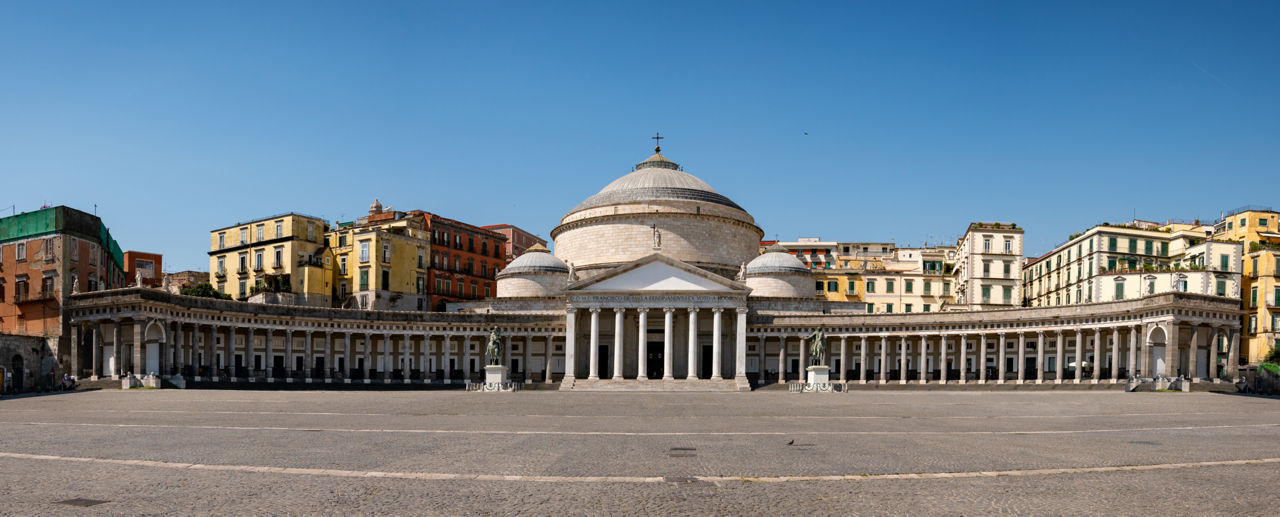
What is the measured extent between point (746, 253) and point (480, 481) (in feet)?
247

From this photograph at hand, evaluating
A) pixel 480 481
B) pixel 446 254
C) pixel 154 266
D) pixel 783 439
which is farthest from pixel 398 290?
pixel 480 481

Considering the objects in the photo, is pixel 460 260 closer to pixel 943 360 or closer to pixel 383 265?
pixel 383 265

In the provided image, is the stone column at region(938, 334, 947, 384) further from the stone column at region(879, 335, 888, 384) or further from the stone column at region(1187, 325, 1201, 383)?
the stone column at region(1187, 325, 1201, 383)

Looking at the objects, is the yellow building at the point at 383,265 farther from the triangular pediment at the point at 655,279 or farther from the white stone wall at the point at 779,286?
the white stone wall at the point at 779,286

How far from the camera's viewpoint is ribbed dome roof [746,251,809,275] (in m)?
82.6

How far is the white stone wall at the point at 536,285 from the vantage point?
83312 millimetres

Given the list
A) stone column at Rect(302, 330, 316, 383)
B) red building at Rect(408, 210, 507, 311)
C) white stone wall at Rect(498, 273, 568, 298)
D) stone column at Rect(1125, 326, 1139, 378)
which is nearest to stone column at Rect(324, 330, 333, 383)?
stone column at Rect(302, 330, 316, 383)

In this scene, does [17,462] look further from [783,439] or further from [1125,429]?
[1125,429]

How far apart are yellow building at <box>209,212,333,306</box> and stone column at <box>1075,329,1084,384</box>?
63.1 m

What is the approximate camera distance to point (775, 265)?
3265 inches

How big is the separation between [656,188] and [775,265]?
13080 mm

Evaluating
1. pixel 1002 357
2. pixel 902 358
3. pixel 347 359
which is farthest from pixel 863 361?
pixel 347 359

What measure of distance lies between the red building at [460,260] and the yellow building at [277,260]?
10.5m

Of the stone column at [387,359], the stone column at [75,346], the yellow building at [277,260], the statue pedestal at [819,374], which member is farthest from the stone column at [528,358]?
the stone column at [75,346]
